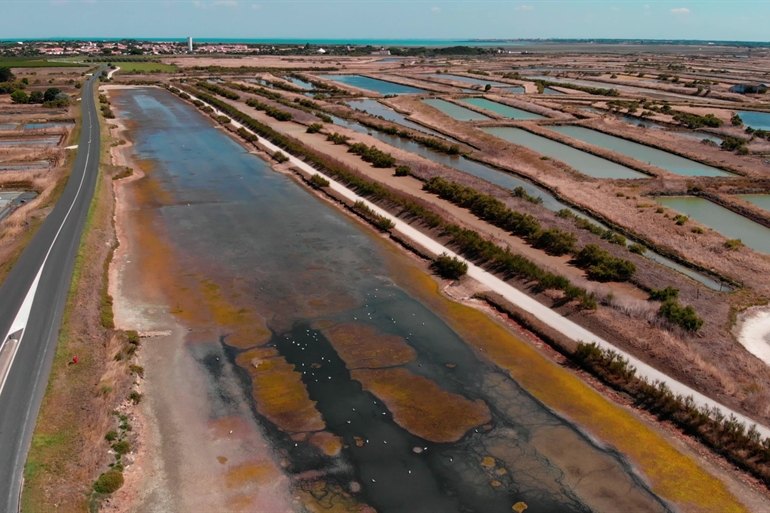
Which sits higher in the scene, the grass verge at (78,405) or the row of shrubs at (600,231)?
the row of shrubs at (600,231)

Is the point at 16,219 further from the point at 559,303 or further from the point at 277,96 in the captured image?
the point at 277,96

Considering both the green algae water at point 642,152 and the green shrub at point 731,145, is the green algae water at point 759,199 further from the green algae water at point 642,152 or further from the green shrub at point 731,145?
the green shrub at point 731,145

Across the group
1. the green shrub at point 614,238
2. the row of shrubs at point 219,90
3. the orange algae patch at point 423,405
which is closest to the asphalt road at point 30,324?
the orange algae patch at point 423,405

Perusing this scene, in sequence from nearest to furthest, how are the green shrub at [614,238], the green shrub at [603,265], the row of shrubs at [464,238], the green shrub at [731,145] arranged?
the row of shrubs at [464,238], the green shrub at [603,265], the green shrub at [614,238], the green shrub at [731,145]

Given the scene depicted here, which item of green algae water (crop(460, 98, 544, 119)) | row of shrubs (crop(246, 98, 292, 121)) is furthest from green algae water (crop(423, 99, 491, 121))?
row of shrubs (crop(246, 98, 292, 121))

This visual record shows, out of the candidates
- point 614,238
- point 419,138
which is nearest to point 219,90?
point 419,138

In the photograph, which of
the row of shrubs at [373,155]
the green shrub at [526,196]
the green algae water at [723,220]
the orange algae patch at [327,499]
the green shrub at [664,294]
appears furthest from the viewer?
the row of shrubs at [373,155]

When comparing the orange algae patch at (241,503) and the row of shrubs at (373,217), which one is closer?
the orange algae patch at (241,503)

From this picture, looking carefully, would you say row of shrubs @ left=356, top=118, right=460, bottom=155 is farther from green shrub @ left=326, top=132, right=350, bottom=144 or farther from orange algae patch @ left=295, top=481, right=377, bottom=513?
orange algae patch @ left=295, top=481, right=377, bottom=513
